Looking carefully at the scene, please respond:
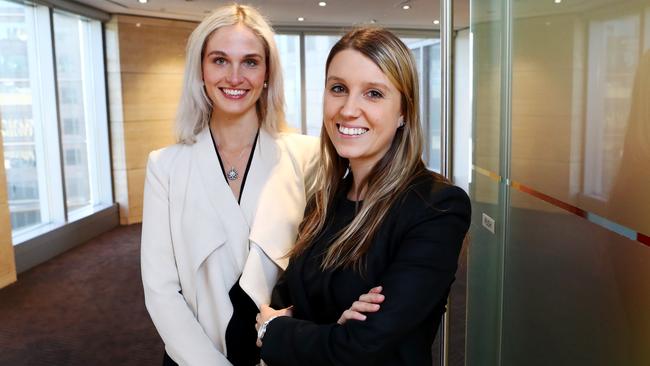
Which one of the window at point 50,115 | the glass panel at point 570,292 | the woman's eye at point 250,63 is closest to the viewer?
the glass panel at point 570,292

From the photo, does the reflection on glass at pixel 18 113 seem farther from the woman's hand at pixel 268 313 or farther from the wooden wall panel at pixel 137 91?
the woman's hand at pixel 268 313

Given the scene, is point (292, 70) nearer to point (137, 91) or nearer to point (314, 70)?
point (314, 70)

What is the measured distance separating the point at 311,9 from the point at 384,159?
26.4 feet

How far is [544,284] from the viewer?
1807mm

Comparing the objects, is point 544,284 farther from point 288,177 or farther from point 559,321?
point 288,177

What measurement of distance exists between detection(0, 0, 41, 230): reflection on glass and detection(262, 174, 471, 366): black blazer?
6279 millimetres

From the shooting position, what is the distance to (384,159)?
1.45m

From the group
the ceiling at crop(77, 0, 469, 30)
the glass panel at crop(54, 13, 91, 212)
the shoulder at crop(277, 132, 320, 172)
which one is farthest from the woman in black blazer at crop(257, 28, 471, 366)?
the glass panel at crop(54, 13, 91, 212)

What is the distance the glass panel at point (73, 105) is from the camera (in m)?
7.85

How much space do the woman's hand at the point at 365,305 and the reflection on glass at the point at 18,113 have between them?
253 inches

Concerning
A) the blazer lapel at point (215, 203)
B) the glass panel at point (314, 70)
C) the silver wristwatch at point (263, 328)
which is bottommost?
the silver wristwatch at point (263, 328)

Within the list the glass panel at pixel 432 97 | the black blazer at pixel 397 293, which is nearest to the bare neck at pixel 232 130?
the black blazer at pixel 397 293

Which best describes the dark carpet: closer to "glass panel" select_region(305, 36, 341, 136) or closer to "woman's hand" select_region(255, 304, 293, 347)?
"woman's hand" select_region(255, 304, 293, 347)

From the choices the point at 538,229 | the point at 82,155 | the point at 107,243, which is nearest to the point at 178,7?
the point at 82,155
